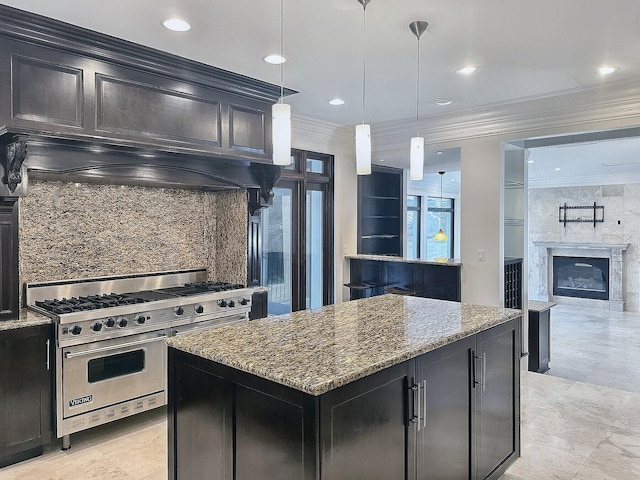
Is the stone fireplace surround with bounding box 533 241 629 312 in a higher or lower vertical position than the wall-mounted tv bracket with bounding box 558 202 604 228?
lower

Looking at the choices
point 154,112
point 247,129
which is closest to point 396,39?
point 247,129

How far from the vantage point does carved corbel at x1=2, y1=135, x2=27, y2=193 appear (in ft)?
9.03

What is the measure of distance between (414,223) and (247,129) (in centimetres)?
651

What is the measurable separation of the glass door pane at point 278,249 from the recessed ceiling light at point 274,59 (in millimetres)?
1877

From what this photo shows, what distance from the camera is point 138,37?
9.70 feet

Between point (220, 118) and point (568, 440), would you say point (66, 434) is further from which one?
point (568, 440)

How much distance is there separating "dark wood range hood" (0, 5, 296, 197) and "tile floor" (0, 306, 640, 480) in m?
1.70

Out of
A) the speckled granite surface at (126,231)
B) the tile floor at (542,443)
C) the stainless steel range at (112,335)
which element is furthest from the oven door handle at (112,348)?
the speckled granite surface at (126,231)

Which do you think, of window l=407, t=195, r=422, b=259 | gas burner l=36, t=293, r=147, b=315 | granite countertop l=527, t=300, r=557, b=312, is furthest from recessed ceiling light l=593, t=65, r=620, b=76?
window l=407, t=195, r=422, b=259

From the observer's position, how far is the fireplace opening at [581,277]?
9797mm

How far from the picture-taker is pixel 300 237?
5.37 metres

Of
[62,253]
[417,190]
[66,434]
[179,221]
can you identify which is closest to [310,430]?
[66,434]

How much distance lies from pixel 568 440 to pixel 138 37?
3.86 m

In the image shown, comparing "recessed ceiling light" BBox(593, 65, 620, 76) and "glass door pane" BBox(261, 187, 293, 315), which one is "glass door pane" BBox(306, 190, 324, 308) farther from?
"recessed ceiling light" BBox(593, 65, 620, 76)
